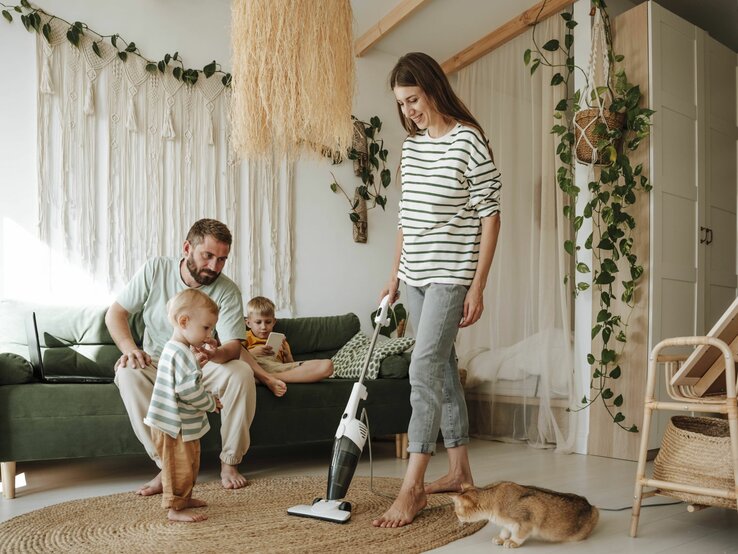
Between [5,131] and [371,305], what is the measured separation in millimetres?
2275

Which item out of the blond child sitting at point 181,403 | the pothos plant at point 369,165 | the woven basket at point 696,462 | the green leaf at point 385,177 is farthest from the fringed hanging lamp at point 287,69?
the green leaf at point 385,177

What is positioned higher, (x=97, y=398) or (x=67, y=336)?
(x=67, y=336)

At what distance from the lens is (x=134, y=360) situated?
94.3 inches

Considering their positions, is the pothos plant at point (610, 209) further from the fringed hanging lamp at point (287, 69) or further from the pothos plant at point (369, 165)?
the fringed hanging lamp at point (287, 69)

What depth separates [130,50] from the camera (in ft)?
11.5

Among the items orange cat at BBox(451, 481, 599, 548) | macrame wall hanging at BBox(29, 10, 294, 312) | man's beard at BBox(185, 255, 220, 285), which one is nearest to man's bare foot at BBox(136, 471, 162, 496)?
man's beard at BBox(185, 255, 220, 285)

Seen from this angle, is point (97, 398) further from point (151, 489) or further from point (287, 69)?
point (287, 69)

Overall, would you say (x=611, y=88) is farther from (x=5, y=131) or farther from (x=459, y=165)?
(x=5, y=131)

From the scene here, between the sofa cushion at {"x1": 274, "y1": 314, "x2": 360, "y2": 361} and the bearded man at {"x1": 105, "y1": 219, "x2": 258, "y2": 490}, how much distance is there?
93 centimetres

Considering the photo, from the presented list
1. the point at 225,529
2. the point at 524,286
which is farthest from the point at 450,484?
the point at 524,286

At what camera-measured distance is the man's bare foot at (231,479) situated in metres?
2.49

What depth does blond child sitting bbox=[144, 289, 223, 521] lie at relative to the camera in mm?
2004

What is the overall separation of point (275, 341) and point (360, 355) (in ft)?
1.52

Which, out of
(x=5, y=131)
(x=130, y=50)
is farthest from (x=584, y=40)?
(x=5, y=131)
